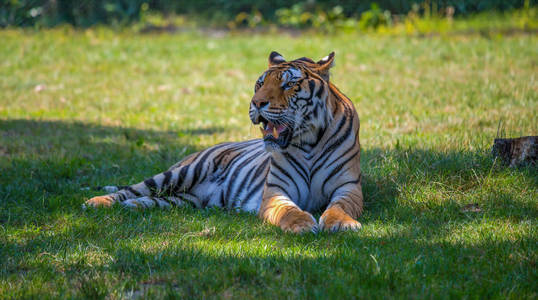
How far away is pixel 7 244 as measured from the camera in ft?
12.8

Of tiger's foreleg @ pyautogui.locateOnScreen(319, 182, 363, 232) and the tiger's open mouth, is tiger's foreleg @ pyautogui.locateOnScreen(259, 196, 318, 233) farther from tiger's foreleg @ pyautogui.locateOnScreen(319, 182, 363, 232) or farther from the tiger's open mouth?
the tiger's open mouth

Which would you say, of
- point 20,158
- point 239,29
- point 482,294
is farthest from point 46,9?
point 482,294

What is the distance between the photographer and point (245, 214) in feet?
15.7

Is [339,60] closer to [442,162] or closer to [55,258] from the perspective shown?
[442,162]

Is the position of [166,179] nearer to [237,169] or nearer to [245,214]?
[237,169]

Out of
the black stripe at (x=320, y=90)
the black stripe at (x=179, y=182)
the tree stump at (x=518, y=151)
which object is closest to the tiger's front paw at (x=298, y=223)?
the black stripe at (x=320, y=90)

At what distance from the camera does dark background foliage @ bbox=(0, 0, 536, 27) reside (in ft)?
47.9

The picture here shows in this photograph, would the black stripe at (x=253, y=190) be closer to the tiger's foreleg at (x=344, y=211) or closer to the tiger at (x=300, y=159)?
the tiger at (x=300, y=159)

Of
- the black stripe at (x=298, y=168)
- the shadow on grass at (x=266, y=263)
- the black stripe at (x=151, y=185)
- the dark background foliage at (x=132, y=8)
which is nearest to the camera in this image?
the shadow on grass at (x=266, y=263)

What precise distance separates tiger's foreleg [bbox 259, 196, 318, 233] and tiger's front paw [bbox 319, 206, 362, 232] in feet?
0.24

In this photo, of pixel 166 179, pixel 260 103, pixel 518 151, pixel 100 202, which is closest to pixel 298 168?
pixel 260 103

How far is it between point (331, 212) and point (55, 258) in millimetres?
1869

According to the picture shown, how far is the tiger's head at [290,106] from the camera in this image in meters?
4.22


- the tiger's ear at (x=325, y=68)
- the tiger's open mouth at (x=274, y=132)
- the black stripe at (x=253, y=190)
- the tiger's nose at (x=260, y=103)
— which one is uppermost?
the tiger's ear at (x=325, y=68)
